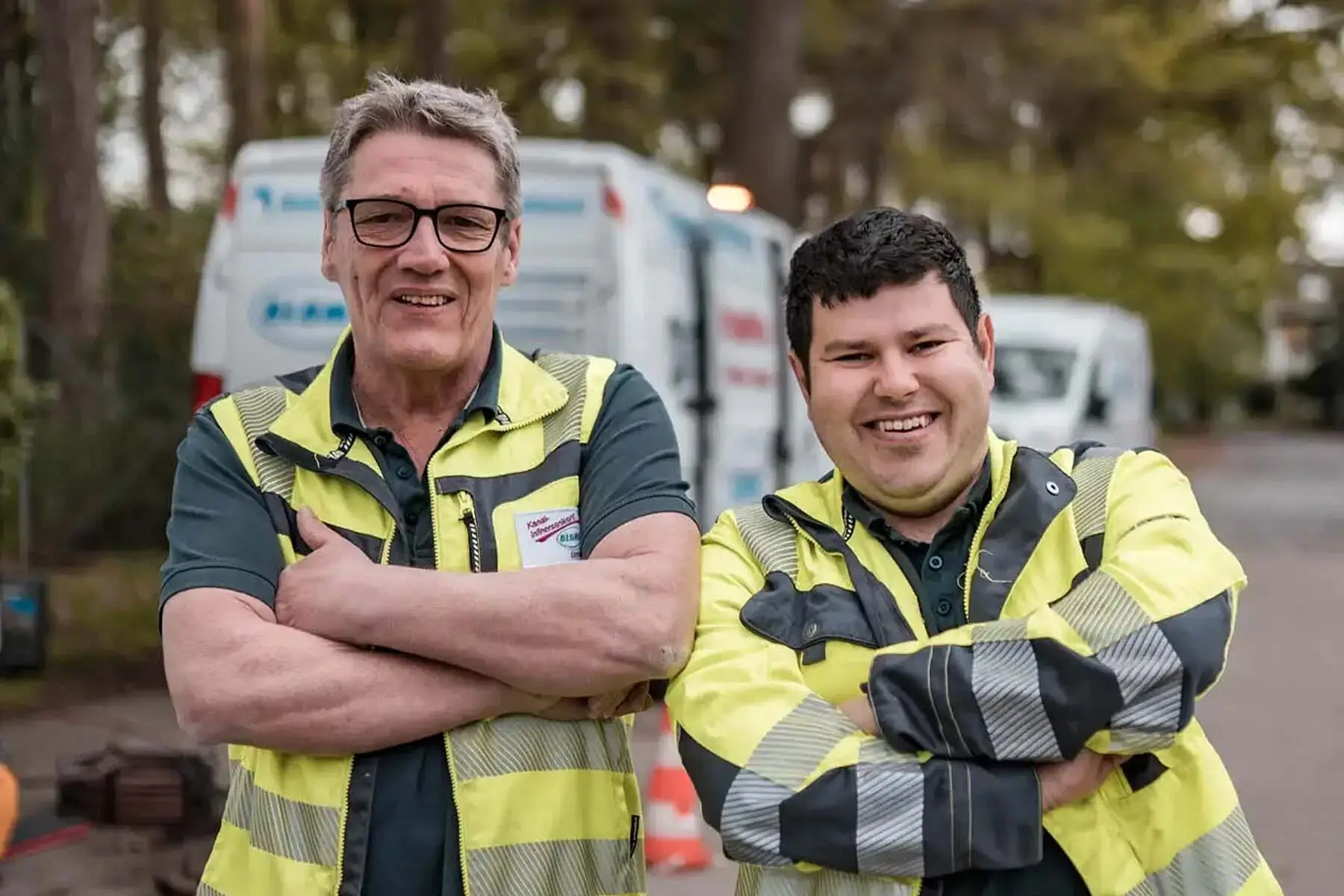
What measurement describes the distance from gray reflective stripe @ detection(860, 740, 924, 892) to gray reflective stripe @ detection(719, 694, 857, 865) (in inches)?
2.8

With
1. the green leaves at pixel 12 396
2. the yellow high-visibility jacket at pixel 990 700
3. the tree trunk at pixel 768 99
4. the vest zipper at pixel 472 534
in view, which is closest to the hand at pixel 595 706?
the yellow high-visibility jacket at pixel 990 700

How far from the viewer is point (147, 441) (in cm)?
1220

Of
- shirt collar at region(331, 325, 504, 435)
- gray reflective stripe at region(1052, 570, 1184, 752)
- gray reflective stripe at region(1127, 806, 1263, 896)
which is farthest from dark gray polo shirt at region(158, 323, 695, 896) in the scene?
gray reflective stripe at region(1127, 806, 1263, 896)

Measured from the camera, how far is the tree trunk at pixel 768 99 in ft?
52.9

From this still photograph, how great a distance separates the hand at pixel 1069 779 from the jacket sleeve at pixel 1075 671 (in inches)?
1.4

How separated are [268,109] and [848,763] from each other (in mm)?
17942

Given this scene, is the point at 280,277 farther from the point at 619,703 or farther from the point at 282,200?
the point at 619,703

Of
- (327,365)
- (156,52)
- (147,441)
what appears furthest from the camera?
(156,52)

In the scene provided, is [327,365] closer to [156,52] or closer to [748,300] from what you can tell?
[748,300]

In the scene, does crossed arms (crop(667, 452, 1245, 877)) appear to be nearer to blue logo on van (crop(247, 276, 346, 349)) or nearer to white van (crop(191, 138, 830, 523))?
white van (crop(191, 138, 830, 523))

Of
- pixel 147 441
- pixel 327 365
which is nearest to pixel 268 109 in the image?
pixel 147 441

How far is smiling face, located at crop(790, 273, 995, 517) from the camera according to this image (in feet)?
7.53

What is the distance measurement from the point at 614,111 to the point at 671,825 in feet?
45.6

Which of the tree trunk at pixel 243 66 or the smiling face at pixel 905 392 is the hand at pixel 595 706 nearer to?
the smiling face at pixel 905 392
